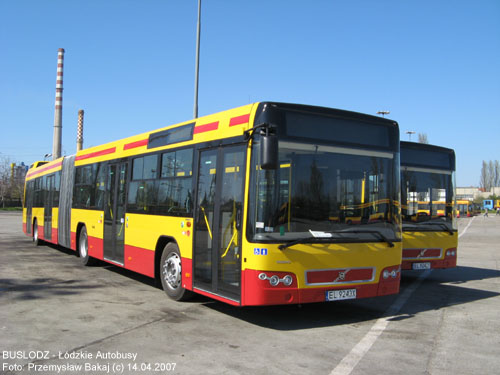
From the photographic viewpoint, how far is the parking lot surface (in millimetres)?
5223

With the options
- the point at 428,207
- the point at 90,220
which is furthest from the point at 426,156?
the point at 90,220

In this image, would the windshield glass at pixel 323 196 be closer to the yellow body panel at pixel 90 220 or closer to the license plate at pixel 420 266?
the license plate at pixel 420 266

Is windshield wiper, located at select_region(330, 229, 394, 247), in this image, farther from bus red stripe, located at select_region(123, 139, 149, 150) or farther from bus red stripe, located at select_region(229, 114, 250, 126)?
bus red stripe, located at select_region(123, 139, 149, 150)

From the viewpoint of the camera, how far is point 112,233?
1127 cm

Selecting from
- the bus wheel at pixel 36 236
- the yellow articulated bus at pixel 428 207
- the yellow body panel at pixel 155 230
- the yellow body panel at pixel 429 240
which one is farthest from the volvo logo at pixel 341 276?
the bus wheel at pixel 36 236

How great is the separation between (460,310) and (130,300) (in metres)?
5.58

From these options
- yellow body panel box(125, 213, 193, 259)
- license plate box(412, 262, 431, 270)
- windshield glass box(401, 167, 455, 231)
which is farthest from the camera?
windshield glass box(401, 167, 455, 231)

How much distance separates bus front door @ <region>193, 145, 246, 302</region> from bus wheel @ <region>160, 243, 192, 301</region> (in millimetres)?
766

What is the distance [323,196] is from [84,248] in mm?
8650

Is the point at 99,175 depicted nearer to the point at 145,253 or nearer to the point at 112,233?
the point at 112,233

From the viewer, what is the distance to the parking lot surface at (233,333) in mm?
5223

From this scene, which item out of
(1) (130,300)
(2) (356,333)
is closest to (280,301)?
(2) (356,333)

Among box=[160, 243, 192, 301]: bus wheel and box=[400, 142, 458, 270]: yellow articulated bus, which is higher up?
box=[400, 142, 458, 270]: yellow articulated bus

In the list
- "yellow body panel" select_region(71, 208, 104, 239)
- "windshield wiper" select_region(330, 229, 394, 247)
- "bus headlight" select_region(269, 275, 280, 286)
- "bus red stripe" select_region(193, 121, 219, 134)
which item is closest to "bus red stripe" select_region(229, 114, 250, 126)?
"bus red stripe" select_region(193, 121, 219, 134)
